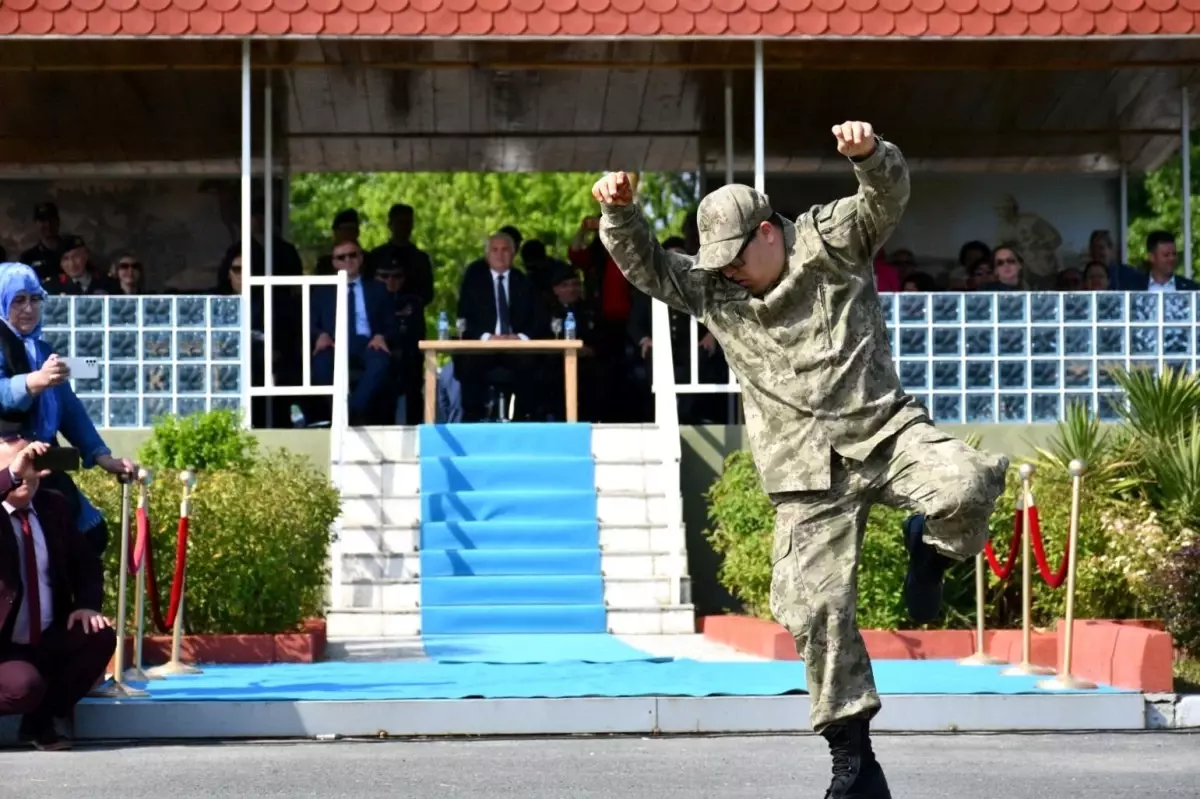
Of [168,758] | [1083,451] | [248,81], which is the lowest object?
[168,758]

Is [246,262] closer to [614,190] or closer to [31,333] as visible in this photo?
[31,333]

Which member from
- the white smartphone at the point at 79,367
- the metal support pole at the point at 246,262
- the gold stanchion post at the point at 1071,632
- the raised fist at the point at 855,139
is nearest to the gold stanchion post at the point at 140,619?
the white smartphone at the point at 79,367

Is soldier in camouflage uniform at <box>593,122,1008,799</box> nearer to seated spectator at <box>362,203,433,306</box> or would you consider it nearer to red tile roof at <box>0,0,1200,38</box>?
red tile roof at <box>0,0,1200,38</box>

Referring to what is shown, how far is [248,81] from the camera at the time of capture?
15.6 meters

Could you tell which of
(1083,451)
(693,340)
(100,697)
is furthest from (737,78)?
(100,697)

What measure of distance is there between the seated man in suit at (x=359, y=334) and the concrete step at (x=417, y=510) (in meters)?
1.72

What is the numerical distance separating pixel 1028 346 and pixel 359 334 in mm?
5177

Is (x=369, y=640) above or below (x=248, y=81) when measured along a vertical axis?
below

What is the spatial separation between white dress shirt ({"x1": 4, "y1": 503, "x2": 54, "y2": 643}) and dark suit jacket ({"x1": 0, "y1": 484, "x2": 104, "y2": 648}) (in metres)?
0.02

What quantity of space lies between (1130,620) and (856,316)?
6.07 m

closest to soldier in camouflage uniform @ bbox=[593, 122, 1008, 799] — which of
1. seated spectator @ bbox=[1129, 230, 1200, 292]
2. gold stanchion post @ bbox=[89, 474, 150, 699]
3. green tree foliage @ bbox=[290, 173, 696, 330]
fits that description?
gold stanchion post @ bbox=[89, 474, 150, 699]

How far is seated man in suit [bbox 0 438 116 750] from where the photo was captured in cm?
905

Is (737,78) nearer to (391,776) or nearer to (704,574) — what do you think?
(704,574)

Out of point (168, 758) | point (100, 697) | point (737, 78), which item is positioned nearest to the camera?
point (168, 758)
